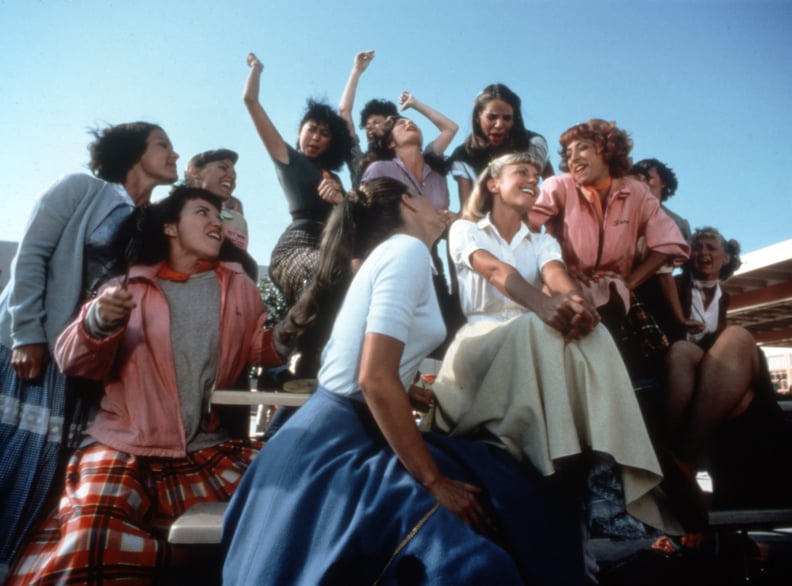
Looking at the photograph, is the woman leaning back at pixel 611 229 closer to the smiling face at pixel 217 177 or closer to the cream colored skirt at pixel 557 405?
the cream colored skirt at pixel 557 405

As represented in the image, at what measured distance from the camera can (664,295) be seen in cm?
339

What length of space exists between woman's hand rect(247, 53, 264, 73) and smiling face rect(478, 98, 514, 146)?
5.11ft

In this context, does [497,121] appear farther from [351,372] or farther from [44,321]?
[44,321]

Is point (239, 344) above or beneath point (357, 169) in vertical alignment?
beneath

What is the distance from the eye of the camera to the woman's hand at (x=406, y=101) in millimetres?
4629

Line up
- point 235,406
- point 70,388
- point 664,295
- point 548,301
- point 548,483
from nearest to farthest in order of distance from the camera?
1. point 548,483
2. point 548,301
3. point 70,388
4. point 235,406
5. point 664,295

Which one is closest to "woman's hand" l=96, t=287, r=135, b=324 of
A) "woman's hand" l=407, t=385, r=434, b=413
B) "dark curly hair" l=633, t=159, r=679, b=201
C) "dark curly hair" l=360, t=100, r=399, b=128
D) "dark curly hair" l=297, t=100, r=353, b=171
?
"woman's hand" l=407, t=385, r=434, b=413

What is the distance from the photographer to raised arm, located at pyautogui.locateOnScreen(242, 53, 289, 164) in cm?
359

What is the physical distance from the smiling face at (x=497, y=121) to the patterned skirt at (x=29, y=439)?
2.93 meters

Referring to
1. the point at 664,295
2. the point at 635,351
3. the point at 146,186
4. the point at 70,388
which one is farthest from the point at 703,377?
the point at 146,186

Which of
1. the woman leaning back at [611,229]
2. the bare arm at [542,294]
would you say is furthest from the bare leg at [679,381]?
the bare arm at [542,294]

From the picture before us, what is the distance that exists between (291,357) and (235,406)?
0.38 m

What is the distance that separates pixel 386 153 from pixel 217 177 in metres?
1.23

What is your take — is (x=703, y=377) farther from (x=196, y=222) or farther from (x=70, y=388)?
(x=70, y=388)
